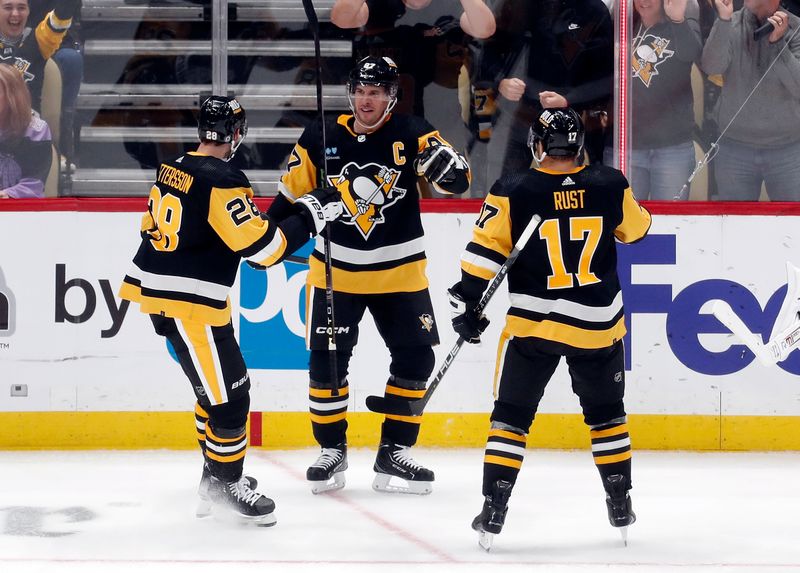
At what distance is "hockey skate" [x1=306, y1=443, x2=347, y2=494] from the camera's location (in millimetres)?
3969

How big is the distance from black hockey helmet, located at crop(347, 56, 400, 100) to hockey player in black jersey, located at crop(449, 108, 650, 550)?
85 centimetres

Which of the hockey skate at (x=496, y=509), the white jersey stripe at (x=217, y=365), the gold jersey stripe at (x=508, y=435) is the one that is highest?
the white jersey stripe at (x=217, y=365)

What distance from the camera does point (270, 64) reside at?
4.82m

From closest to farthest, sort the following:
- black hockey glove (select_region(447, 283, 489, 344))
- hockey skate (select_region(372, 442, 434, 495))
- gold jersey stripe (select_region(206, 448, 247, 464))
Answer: black hockey glove (select_region(447, 283, 489, 344)) → gold jersey stripe (select_region(206, 448, 247, 464)) → hockey skate (select_region(372, 442, 434, 495))

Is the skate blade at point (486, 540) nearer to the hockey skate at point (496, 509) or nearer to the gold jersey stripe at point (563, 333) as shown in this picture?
the hockey skate at point (496, 509)

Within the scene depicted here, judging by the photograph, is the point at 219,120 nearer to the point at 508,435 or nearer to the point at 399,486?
the point at 508,435

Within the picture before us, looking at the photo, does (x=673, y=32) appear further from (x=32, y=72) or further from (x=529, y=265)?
(x=32, y=72)

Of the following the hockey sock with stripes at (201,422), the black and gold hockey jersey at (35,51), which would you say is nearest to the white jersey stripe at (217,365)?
the hockey sock with stripes at (201,422)

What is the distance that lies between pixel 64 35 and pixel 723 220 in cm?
278

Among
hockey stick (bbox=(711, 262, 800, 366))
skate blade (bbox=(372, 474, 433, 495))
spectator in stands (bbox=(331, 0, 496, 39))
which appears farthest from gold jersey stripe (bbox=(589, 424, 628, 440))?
spectator in stands (bbox=(331, 0, 496, 39))

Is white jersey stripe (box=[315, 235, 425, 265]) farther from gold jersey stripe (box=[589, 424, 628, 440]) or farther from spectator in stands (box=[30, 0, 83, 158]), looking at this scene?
spectator in stands (box=[30, 0, 83, 158])

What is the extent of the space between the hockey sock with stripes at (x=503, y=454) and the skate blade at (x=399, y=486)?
81 centimetres

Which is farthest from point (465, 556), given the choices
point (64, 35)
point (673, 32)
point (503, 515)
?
point (64, 35)

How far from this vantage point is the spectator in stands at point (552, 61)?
4.71m
